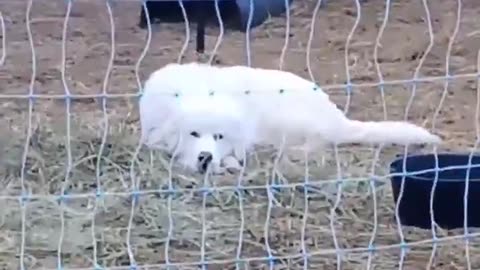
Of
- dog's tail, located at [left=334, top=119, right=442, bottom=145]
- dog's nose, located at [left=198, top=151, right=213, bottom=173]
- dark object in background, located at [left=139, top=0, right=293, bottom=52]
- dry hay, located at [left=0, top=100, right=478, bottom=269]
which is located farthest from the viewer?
dark object in background, located at [left=139, top=0, right=293, bottom=52]

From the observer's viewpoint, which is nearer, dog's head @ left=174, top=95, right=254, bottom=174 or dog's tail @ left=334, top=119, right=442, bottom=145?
dog's head @ left=174, top=95, right=254, bottom=174

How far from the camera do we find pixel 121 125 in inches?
135

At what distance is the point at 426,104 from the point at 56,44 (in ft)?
4.98

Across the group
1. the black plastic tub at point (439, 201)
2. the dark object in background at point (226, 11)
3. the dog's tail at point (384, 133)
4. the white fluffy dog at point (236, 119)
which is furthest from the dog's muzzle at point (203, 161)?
the dark object in background at point (226, 11)

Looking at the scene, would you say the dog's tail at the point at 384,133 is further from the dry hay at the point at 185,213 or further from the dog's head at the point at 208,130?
the dog's head at the point at 208,130

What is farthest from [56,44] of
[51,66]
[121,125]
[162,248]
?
[162,248]

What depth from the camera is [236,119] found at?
314 centimetres

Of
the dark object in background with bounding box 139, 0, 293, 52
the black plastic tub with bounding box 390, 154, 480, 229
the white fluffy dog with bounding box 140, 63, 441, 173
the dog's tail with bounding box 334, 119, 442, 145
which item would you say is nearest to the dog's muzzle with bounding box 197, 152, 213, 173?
the white fluffy dog with bounding box 140, 63, 441, 173

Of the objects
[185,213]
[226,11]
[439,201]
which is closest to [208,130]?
[185,213]

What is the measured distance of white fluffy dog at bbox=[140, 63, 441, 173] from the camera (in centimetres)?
311

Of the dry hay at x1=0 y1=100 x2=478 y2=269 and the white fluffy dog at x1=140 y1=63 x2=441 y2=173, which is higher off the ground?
the white fluffy dog at x1=140 y1=63 x2=441 y2=173

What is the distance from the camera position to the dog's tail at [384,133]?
3.21 m

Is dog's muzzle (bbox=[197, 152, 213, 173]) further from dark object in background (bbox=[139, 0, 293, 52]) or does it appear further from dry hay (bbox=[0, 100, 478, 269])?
dark object in background (bbox=[139, 0, 293, 52])

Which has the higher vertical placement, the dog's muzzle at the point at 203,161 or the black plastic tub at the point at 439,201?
the black plastic tub at the point at 439,201
